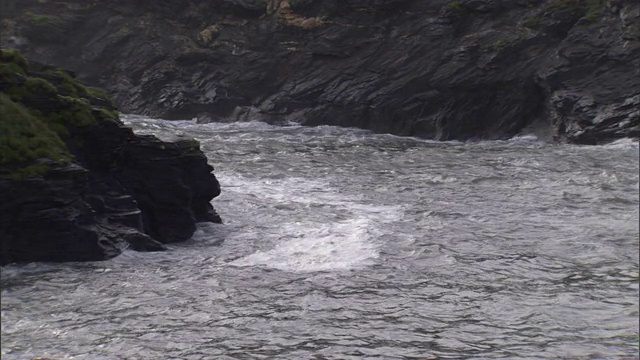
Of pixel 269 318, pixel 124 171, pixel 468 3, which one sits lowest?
pixel 269 318

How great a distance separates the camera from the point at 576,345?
12.8m

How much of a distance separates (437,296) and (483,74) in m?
22.5

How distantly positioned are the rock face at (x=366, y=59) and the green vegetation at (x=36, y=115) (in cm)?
1900

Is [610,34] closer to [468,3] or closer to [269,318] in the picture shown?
[468,3]

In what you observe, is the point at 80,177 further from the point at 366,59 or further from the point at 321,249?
the point at 366,59

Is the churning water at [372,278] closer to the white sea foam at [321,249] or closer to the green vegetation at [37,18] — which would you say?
the white sea foam at [321,249]

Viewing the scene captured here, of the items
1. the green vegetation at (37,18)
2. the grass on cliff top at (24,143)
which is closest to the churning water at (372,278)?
the grass on cliff top at (24,143)

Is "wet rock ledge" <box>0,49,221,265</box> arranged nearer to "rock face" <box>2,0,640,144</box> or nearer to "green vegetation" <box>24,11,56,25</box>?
"rock face" <box>2,0,640,144</box>

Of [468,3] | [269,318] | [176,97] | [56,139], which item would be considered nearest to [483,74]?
[468,3]

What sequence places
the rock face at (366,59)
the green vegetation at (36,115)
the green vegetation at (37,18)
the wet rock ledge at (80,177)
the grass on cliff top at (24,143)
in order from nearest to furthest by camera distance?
1. the wet rock ledge at (80,177)
2. the grass on cliff top at (24,143)
3. the green vegetation at (36,115)
4. the rock face at (366,59)
5. the green vegetation at (37,18)

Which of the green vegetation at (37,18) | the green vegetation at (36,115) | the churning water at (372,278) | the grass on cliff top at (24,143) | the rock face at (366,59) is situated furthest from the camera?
the green vegetation at (37,18)

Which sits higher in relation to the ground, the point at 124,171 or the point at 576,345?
the point at 124,171

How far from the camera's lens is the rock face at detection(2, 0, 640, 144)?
3419 cm

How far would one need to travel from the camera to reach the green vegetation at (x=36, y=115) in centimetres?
1789
